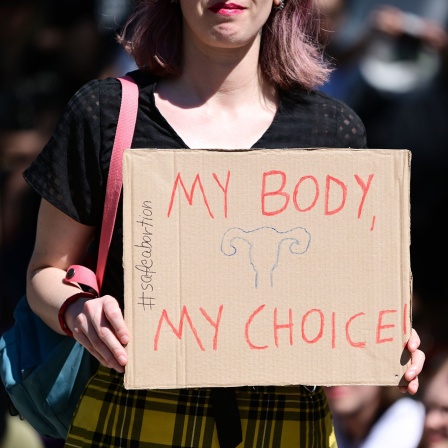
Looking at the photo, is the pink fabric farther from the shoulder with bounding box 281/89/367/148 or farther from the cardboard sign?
the shoulder with bounding box 281/89/367/148

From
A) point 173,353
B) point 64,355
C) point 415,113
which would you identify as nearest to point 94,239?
point 64,355

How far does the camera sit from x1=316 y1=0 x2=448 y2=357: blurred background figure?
16.9ft

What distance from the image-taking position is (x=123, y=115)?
246cm

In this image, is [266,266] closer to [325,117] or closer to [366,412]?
[325,117]

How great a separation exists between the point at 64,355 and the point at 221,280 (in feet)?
1.62

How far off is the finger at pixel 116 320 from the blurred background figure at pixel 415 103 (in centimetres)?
295

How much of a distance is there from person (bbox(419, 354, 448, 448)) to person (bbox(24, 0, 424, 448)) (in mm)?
1081

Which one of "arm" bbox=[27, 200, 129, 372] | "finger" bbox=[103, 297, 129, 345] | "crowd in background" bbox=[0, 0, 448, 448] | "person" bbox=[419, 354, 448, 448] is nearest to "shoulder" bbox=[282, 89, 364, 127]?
"arm" bbox=[27, 200, 129, 372]

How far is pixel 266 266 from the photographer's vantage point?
2.30 m

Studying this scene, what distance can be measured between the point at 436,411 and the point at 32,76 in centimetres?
286

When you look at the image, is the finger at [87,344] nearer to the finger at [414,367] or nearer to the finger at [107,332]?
the finger at [107,332]

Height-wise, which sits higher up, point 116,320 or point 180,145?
point 180,145

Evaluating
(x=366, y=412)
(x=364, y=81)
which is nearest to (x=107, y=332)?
(x=366, y=412)

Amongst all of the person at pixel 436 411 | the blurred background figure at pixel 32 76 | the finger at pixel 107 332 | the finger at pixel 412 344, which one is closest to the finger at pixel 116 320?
the finger at pixel 107 332
